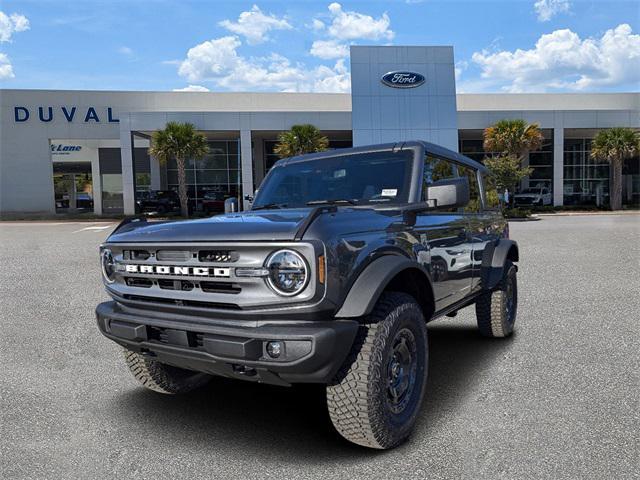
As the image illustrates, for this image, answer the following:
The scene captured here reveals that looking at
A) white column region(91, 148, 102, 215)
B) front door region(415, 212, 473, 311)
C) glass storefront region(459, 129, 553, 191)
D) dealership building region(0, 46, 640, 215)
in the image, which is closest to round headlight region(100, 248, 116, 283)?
front door region(415, 212, 473, 311)

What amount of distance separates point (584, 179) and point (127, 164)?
34.8 meters

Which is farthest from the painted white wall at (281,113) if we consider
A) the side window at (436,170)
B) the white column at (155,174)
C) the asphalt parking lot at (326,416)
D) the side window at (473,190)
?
the side window at (436,170)

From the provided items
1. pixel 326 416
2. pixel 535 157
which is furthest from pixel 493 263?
pixel 535 157

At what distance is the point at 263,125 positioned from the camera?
1272 inches

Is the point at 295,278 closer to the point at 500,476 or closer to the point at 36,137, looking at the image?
the point at 500,476

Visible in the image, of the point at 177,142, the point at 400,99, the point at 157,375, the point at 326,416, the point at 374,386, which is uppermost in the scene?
the point at 400,99

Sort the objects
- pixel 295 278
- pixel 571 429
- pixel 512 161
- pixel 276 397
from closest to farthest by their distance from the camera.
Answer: pixel 295 278 < pixel 571 429 < pixel 276 397 < pixel 512 161

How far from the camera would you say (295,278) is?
2.62 meters

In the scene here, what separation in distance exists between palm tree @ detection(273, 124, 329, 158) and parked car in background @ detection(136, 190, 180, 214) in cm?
816

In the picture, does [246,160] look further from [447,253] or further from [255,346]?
[255,346]

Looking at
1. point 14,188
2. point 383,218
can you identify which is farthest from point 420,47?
point 383,218

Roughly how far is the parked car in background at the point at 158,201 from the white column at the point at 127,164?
103cm

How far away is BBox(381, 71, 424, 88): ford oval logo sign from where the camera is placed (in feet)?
106

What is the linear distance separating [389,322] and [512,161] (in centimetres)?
2892
